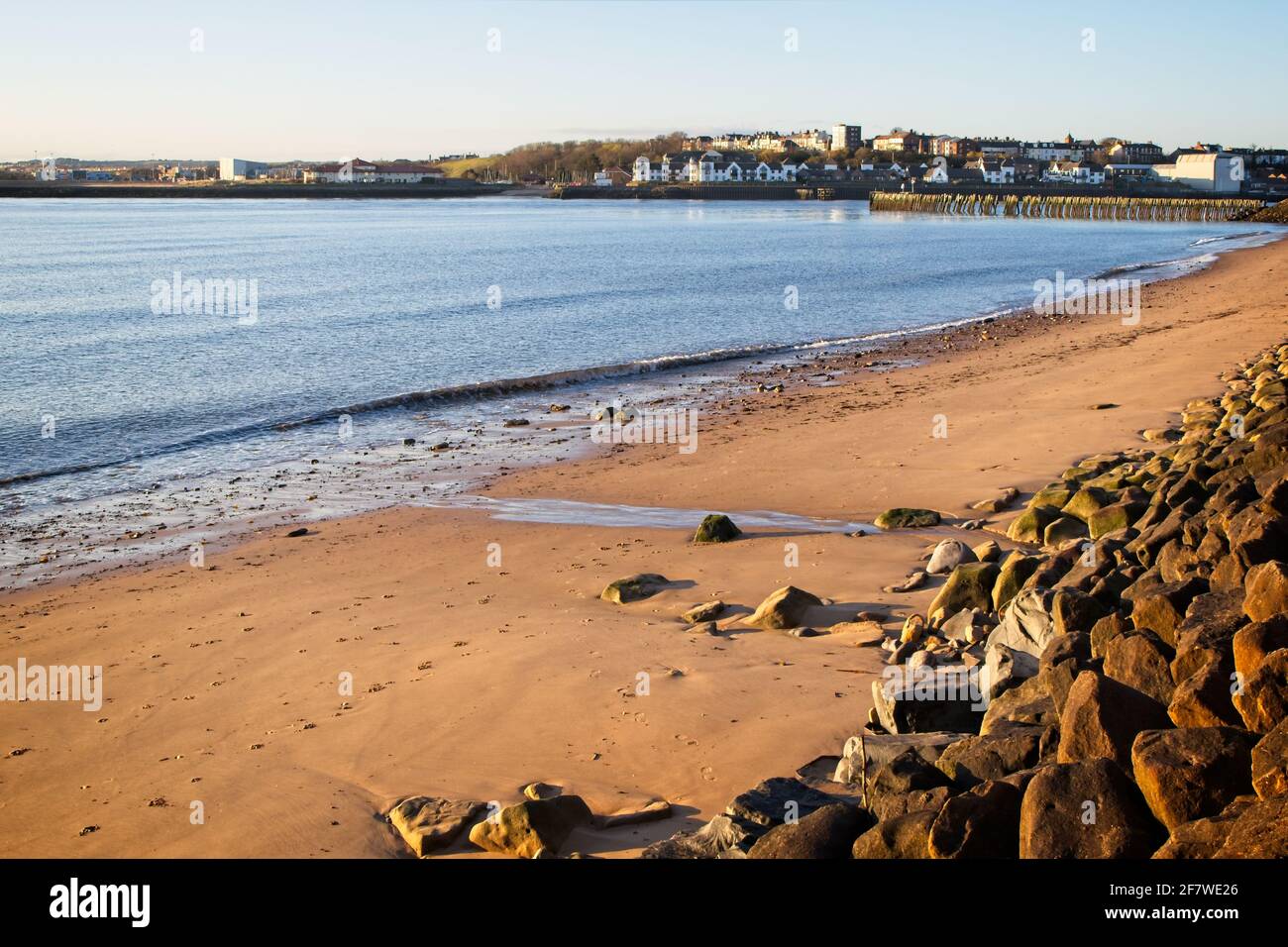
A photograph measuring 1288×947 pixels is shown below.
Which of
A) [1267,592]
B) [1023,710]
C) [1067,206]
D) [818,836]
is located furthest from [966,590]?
[1067,206]

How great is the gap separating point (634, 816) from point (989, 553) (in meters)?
5.19

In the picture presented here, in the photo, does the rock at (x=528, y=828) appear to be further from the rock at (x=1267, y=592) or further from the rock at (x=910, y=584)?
the rock at (x=910, y=584)

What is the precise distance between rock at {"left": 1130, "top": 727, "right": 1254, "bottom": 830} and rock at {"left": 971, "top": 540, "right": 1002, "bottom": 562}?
18.7 ft

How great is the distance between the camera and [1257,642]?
507 centimetres

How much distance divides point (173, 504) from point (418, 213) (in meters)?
140

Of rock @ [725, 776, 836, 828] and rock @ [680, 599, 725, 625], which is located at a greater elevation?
rock @ [725, 776, 836, 828]

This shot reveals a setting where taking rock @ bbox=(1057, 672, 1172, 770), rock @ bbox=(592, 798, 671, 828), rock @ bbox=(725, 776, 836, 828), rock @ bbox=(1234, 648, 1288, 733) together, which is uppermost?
rock @ bbox=(1234, 648, 1288, 733)

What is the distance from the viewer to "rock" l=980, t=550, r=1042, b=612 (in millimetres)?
8828

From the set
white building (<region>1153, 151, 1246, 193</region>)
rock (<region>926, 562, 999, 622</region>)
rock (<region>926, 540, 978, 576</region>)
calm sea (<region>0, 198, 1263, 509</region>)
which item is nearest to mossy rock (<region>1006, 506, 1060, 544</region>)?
rock (<region>926, 540, 978, 576</region>)

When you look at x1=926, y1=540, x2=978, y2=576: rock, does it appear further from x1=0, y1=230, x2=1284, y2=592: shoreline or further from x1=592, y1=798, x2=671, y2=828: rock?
x1=0, y1=230, x2=1284, y2=592: shoreline

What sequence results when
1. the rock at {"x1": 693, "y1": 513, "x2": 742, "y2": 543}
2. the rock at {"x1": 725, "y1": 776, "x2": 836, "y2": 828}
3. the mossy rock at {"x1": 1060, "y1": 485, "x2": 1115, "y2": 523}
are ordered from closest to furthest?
the rock at {"x1": 725, "y1": 776, "x2": 836, "y2": 828}, the mossy rock at {"x1": 1060, "y1": 485, "x2": 1115, "y2": 523}, the rock at {"x1": 693, "y1": 513, "x2": 742, "y2": 543}

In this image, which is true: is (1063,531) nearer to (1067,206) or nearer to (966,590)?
(966,590)

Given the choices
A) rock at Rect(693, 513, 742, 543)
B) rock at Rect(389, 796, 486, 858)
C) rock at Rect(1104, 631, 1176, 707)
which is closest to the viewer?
rock at Rect(1104, 631, 1176, 707)
